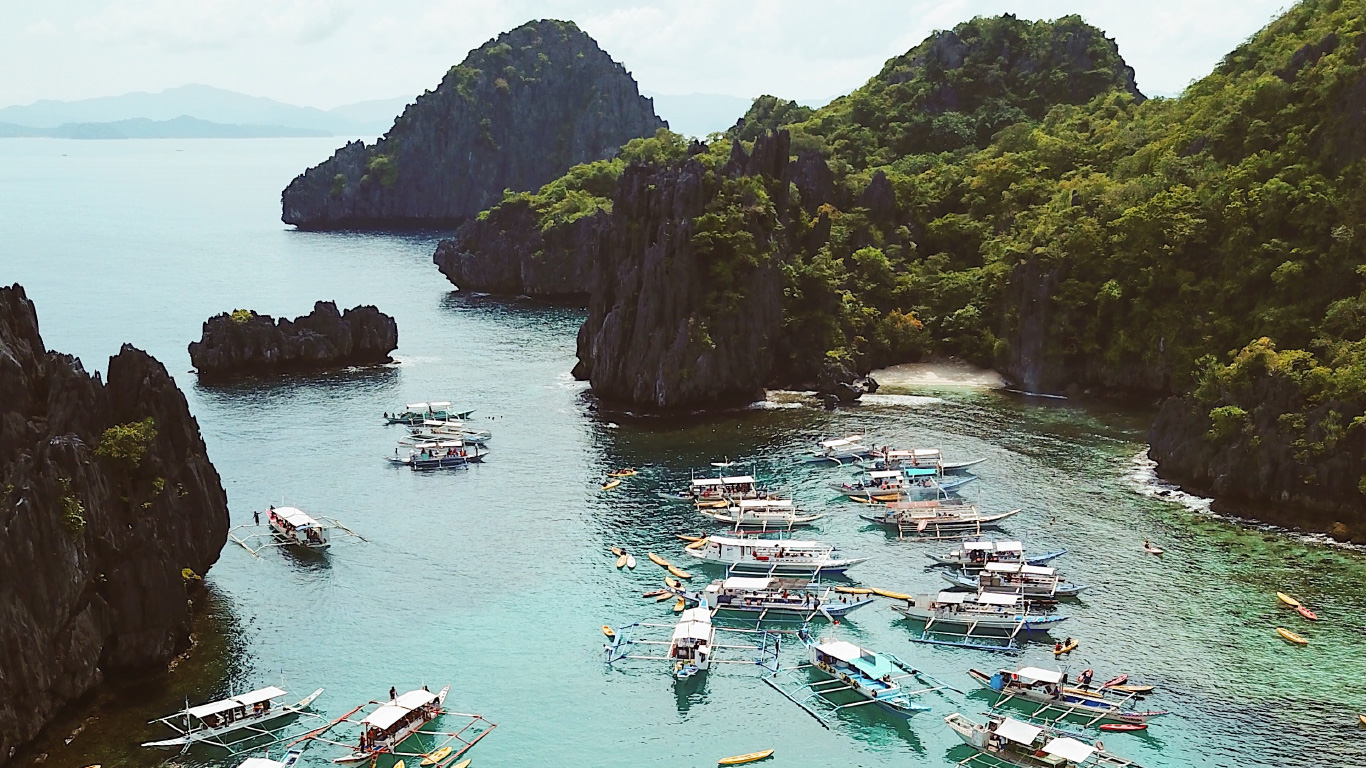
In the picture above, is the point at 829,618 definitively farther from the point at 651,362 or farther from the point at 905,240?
the point at 905,240

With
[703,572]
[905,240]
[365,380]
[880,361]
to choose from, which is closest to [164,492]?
[703,572]

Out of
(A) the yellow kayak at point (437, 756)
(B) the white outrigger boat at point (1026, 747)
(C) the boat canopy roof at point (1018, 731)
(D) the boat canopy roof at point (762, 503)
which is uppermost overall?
(D) the boat canopy roof at point (762, 503)

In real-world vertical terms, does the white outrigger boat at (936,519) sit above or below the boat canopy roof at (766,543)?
above

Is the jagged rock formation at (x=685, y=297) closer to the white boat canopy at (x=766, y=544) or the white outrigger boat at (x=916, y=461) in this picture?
the white outrigger boat at (x=916, y=461)

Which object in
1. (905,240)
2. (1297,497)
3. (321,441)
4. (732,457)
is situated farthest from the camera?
(905,240)

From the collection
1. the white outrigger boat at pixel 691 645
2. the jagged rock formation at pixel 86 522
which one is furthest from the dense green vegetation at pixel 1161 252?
the jagged rock formation at pixel 86 522
